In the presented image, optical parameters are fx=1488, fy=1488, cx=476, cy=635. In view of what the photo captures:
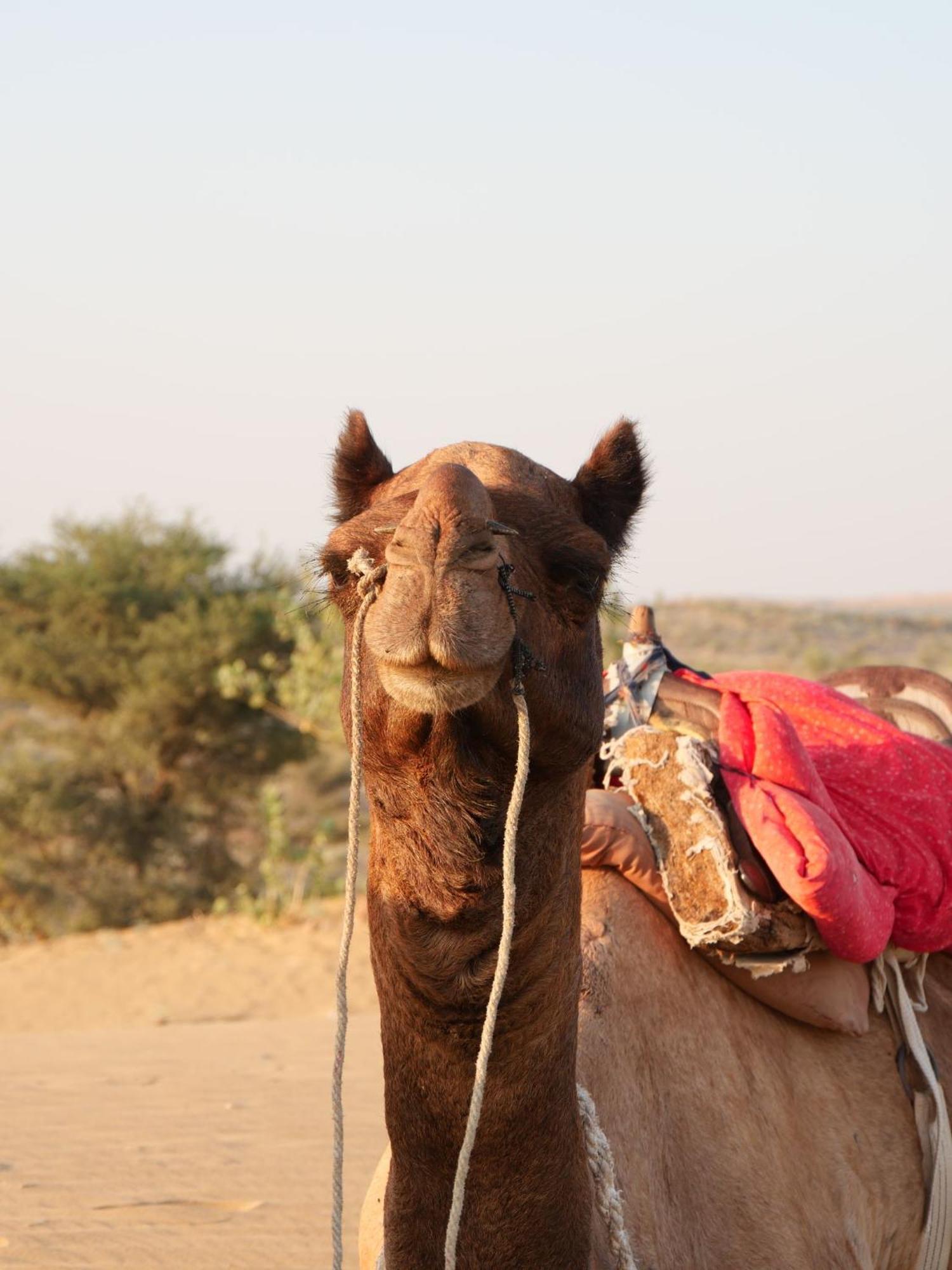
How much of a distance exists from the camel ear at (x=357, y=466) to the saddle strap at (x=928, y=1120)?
1970mm

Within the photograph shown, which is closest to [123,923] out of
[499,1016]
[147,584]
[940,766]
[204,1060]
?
[147,584]

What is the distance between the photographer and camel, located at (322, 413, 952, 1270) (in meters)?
2.35

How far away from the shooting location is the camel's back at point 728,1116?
10.5 ft

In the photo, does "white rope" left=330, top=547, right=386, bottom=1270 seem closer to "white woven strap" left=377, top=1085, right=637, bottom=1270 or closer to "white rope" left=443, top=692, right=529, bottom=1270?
"white rope" left=443, top=692, right=529, bottom=1270

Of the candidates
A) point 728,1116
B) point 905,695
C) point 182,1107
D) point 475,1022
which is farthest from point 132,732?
point 475,1022

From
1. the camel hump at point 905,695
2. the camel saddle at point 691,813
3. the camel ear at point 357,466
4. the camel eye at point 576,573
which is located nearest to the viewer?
the camel eye at point 576,573

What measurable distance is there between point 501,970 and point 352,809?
37 centimetres

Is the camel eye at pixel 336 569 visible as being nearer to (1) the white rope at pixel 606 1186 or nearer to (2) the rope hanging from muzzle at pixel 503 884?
(2) the rope hanging from muzzle at pixel 503 884

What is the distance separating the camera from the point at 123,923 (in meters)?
17.9

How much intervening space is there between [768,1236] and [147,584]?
18.7 metres

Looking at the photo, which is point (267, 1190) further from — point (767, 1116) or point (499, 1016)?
point (499, 1016)

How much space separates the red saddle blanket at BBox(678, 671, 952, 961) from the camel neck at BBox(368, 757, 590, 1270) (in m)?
0.96

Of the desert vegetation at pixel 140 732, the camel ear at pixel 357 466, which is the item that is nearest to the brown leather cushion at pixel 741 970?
the camel ear at pixel 357 466

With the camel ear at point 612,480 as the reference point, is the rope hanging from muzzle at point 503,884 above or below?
below
